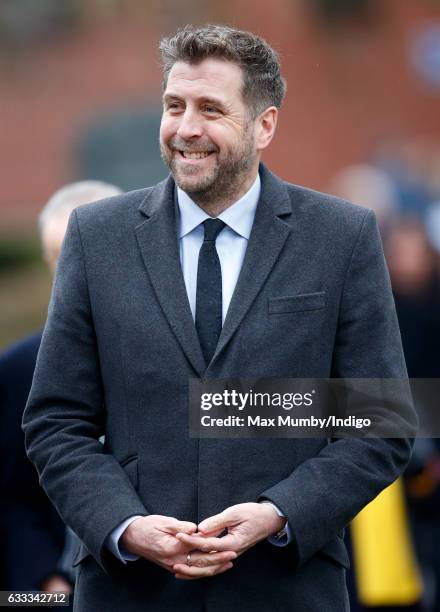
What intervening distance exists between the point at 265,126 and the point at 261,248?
359 mm

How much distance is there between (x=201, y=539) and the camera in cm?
293

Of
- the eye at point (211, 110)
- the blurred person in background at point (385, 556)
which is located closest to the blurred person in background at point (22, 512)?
the blurred person in background at point (385, 556)

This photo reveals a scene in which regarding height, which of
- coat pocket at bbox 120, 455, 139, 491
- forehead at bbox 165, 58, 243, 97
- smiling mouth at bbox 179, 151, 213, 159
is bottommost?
coat pocket at bbox 120, 455, 139, 491

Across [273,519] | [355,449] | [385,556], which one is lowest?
[385,556]

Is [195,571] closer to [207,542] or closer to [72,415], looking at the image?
[207,542]

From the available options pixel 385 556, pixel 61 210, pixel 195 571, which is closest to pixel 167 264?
pixel 195 571

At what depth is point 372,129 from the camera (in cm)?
2220

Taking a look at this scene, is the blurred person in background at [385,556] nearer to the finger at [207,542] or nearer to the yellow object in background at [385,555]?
the yellow object in background at [385,555]

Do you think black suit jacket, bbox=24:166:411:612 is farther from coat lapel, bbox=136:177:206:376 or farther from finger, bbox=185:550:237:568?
finger, bbox=185:550:237:568

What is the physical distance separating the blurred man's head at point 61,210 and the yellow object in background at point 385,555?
66.1 inches

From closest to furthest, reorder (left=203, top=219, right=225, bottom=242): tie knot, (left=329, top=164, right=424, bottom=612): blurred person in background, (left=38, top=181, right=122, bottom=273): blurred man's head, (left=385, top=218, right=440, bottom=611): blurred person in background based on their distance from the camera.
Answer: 1. (left=203, top=219, right=225, bottom=242): tie knot
2. (left=38, top=181, right=122, bottom=273): blurred man's head
3. (left=329, top=164, right=424, bottom=612): blurred person in background
4. (left=385, top=218, right=440, bottom=611): blurred person in background

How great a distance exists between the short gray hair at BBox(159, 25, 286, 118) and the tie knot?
291 mm

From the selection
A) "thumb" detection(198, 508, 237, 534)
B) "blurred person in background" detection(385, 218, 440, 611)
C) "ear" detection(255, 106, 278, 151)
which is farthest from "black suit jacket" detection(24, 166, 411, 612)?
"blurred person in background" detection(385, 218, 440, 611)

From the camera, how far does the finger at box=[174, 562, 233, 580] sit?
2.94 m
